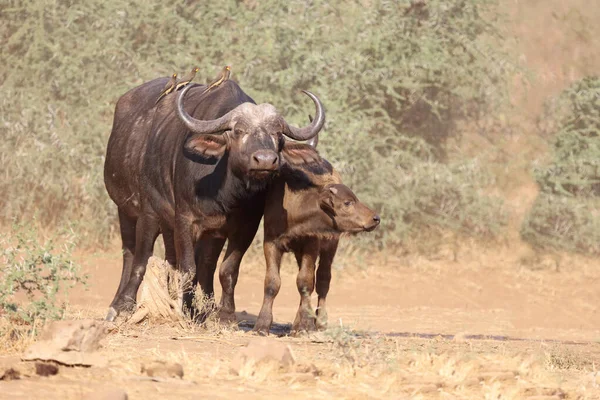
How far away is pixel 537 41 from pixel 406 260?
1343cm

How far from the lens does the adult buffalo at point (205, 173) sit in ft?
29.2

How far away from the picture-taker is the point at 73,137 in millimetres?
16969

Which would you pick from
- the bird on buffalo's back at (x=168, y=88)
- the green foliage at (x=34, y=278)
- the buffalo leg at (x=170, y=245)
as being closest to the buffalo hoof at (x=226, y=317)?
the buffalo leg at (x=170, y=245)

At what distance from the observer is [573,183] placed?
1908 cm

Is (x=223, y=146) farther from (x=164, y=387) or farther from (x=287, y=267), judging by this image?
(x=287, y=267)

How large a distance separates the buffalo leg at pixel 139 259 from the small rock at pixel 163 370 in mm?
4265

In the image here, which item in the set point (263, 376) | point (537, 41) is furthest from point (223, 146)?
point (537, 41)

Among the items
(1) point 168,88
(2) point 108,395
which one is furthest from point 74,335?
(1) point 168,88

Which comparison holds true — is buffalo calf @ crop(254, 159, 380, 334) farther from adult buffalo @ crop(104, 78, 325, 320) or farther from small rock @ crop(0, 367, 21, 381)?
small rock @ crop(0, 367, 21, 381)

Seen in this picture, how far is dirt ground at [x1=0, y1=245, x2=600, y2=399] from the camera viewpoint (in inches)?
235

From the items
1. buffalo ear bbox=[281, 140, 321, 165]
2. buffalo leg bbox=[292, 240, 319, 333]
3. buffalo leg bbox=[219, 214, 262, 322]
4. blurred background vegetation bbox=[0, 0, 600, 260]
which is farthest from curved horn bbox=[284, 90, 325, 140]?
blurred background vegetation bbox=[0, 0, 600, 260]

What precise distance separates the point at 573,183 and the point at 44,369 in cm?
1445

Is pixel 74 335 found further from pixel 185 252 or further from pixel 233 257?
pixel 233 257

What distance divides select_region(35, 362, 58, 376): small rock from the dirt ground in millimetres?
53
